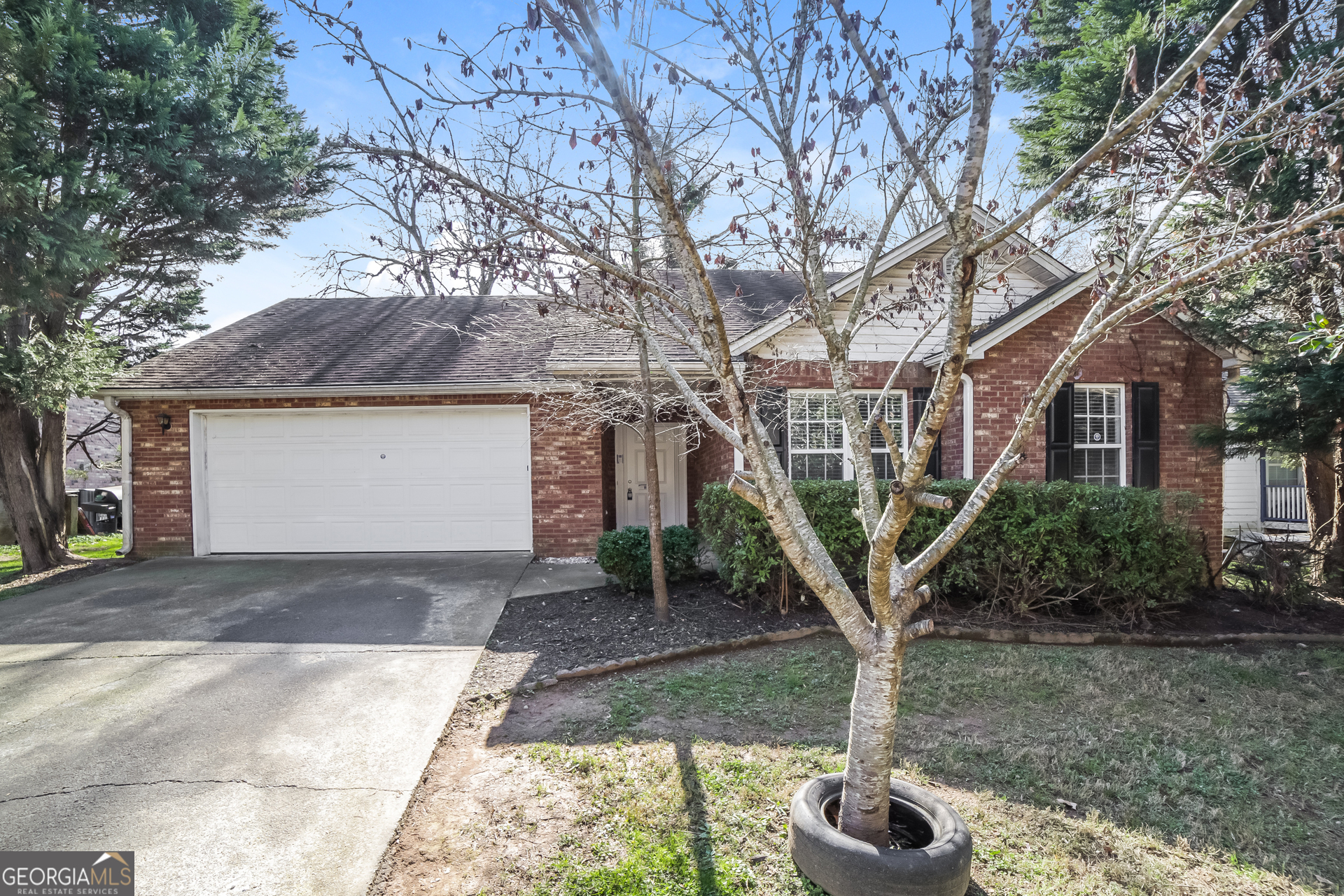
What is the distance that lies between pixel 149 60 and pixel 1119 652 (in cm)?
1430

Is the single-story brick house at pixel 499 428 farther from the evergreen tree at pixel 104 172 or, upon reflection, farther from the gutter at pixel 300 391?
the evergreen tree at pixel 104 172

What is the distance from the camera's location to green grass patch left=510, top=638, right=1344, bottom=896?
9.92 ft

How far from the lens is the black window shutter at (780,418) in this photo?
864 centimetres

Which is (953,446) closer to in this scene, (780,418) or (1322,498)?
(780,418)

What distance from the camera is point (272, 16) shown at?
12.3 meters

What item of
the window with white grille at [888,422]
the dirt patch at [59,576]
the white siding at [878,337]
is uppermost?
the white siding at [878,337]

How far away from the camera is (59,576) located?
30.2 ft

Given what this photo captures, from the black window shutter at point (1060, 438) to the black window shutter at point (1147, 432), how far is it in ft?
3.13

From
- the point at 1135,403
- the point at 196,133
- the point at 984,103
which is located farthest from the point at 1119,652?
the point at 196,133

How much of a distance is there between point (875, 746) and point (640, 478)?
A: 9543mm

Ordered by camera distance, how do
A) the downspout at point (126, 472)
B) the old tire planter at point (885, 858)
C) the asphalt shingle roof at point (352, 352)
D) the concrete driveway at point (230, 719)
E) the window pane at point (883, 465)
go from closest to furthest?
the old tire planter at point (885, 858) → the concrete driveway at point (230, 719) → the window pane at point (883, 465) → the asphalt shingle roof at point (352, 352) → the downspout at point (126, 472)

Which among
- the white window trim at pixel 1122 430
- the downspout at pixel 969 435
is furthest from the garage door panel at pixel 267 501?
the white window trim at pixel 1122 430

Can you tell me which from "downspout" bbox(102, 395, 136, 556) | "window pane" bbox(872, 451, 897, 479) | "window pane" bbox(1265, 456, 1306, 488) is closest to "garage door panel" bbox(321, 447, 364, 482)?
"downspout" bbox(102, 395, 136, 556)

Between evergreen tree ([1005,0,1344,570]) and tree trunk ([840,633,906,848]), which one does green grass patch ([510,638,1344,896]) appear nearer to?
tree trunk ([840,633,906,848])
